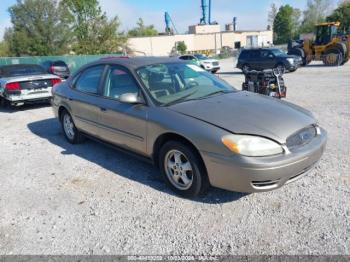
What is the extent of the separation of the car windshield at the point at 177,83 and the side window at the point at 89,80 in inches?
35.8

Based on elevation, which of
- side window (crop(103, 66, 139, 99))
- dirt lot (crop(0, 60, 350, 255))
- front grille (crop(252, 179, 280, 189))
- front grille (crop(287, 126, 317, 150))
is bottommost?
dirt lot (crop(0, 60, 350, 255))

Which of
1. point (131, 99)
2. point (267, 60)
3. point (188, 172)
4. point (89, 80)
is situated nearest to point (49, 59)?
point (267, 60)

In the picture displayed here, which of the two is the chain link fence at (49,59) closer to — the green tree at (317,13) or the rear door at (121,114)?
the rear door at (121,114)

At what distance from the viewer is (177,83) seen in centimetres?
419

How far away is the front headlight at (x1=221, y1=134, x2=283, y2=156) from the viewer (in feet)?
9.82

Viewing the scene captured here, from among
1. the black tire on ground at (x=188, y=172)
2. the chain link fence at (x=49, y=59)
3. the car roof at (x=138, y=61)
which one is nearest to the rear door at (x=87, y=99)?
the car roof at (x=138, y=61)

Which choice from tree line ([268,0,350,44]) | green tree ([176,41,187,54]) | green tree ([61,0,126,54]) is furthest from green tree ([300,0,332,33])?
green tree ([61,0,126,54])

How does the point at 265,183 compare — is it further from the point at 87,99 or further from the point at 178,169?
the point at 87,99

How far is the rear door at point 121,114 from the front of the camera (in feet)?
12.7

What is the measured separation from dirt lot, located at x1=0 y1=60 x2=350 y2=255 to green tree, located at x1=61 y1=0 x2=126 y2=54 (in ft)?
112

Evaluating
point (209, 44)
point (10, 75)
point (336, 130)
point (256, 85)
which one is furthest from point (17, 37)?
point (209, 44)

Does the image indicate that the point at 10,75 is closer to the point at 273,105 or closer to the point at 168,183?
the point at 168,183

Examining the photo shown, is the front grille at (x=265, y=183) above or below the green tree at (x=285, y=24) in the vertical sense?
below

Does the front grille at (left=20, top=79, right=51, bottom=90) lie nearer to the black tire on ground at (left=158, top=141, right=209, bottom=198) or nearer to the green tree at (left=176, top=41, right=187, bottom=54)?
the black tire on ground at (left=158, top=141, right=209, bottom=198)
